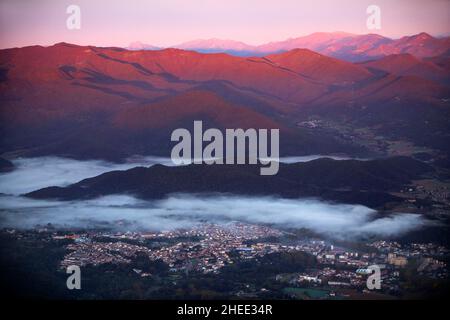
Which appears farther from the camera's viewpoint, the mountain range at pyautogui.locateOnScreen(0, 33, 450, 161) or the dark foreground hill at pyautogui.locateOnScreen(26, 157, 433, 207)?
the mountain range at pyautogui.locateOnScreen(0, 33, 450, 161)

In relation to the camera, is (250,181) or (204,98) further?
(204,98)

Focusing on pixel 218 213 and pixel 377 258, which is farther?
pixel 218 213

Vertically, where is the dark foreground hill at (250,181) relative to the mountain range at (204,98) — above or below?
below

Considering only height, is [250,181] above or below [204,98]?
below

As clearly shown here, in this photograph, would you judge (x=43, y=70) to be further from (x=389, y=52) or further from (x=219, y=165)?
(x=389, y=52)

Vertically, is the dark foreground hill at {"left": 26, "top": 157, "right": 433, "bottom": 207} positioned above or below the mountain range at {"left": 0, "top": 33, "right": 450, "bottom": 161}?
below

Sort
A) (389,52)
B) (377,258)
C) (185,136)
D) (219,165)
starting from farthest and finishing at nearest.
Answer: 1. (389,52)
2. (185,136)
3. (219,165)
4. (377,258)
